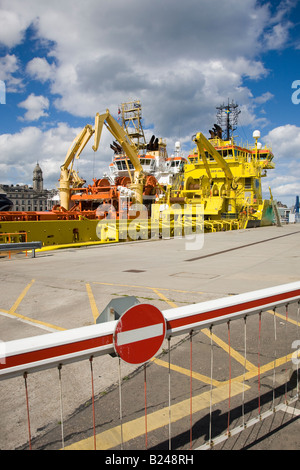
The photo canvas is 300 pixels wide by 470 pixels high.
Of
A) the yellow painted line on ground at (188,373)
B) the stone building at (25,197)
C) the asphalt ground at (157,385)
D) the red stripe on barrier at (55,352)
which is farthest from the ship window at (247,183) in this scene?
the stone building at (25,197)

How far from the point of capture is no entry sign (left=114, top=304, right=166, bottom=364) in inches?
78.7

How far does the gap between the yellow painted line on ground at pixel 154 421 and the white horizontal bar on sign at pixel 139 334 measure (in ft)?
2.46

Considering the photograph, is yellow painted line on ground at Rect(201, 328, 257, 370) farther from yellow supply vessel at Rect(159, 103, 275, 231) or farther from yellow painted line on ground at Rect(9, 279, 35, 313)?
yellow supply vessel at Rect(159, 103, 275, 231)

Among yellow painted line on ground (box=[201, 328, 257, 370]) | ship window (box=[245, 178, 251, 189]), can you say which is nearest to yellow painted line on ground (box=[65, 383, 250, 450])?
yellow painted line on ground (box=[201, 328, 257, 370])

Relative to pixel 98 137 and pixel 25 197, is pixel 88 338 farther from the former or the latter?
pixel 25 197

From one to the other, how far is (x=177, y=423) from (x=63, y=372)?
1.57m

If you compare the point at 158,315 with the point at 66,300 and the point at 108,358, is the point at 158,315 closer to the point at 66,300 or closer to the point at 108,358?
the point at 108,358

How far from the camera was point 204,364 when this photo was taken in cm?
397

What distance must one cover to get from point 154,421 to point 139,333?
130cm

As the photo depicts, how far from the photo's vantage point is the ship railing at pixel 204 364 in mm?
1819

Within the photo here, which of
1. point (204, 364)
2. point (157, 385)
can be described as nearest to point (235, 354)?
point (204, 364)

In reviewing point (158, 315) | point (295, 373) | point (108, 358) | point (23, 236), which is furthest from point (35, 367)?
point (23, 236)

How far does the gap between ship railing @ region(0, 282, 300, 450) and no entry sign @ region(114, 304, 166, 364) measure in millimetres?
68

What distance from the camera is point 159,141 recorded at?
172ft
